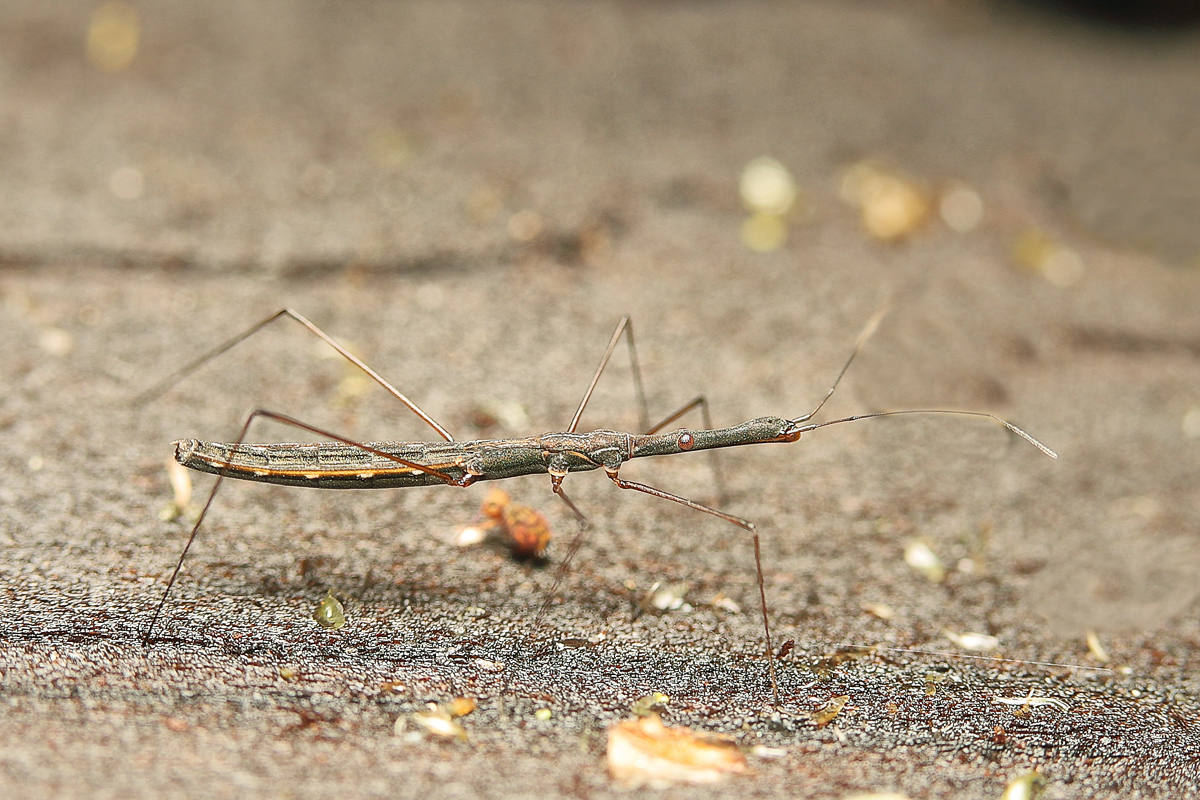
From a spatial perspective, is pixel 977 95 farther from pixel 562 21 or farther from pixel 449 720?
pixel 449 720

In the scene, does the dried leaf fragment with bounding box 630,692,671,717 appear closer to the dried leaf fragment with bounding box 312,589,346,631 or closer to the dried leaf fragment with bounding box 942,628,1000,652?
the dried leaf fragment with bounding box 312,589,346,631

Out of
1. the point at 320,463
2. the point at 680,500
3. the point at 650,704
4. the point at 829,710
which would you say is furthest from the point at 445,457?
the point at 829,710

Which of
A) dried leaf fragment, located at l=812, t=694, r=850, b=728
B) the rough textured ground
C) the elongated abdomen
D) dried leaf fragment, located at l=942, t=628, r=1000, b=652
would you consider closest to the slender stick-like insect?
the elongated abdomen

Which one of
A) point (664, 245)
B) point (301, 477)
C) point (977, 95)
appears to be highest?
point (977, 95)

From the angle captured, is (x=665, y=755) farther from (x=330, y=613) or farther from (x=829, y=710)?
(x=330, y=613)

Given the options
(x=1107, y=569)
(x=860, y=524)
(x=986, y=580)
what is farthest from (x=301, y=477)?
(x=1107, y=569)
